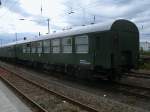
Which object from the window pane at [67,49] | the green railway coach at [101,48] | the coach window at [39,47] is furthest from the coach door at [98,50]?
the coach window at [39,47]

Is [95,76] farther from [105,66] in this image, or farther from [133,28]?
[133,28]

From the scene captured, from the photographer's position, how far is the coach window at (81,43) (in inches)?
589

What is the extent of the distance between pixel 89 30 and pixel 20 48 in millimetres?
19905

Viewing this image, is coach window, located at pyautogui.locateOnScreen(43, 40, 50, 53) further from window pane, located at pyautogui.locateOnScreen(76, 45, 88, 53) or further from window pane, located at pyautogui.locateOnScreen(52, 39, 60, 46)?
window pane, located at pyautogui.locateOnScreen(76, 45, 88, 53)

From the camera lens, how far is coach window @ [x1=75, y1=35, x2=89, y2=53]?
49.1 feet

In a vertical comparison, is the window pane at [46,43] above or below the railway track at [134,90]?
above

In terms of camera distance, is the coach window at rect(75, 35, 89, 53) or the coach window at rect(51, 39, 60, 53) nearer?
the coach window at rect(75, 35, 89, 53)

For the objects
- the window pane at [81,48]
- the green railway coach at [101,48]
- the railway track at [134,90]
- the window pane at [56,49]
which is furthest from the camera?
the window pane at [56,49]

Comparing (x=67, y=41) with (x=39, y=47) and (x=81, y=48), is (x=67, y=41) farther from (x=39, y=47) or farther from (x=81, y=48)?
(x=39, y=47)

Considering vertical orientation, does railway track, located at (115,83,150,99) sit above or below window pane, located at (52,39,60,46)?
below

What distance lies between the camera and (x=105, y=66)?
13414 mm

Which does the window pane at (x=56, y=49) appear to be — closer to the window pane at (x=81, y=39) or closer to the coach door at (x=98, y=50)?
the window pane at (x=81, y=39)

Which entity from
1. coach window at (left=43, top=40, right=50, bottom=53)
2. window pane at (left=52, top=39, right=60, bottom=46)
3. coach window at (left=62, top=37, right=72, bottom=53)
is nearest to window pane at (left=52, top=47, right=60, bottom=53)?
window pane at (left=52, top=39, right=60, bottom=46)

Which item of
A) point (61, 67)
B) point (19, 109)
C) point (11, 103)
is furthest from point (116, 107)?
point (61, 67)
